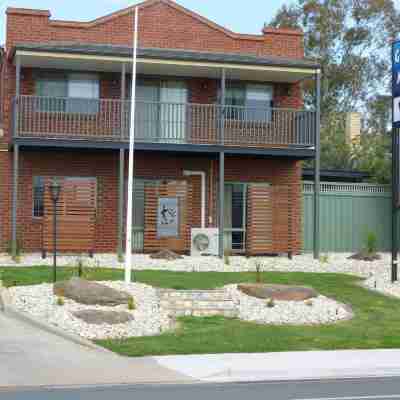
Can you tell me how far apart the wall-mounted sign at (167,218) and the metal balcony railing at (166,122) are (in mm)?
1691

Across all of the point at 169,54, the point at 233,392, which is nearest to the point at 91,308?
the point at 233,392

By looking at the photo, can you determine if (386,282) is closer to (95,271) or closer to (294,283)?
(294,283)

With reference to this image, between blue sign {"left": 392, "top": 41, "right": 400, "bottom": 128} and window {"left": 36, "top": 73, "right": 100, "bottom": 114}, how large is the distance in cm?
859

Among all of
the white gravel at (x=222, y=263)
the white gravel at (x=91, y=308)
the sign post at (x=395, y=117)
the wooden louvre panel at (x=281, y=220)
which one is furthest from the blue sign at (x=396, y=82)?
the white gravel at (x=91, y=308)

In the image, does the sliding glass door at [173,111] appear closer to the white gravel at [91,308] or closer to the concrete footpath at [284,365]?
the white gravel at [91,308]

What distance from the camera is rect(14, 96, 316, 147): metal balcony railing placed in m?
23.4

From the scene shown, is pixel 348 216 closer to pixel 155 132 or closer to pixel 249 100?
pixel 249 100

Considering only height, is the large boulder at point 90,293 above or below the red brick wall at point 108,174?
below

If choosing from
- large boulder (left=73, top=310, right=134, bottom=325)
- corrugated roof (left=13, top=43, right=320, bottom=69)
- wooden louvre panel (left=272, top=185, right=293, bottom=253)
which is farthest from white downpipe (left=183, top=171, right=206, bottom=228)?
Result: large boulder (left=73, top=310, right=134, bottom=325)

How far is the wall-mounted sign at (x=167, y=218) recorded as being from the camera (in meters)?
24.0

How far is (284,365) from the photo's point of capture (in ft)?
37.9

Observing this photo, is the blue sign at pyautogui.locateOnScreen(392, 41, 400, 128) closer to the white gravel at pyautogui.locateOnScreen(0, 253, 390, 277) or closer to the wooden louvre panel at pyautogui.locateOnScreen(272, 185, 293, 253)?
the white gravel at pyautogui.locateOnScreen(0, 253, 390, 277)

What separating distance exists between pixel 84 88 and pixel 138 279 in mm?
8412

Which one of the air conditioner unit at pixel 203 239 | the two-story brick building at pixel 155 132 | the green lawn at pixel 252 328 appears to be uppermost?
the two-story brick building at pixel 155 132
